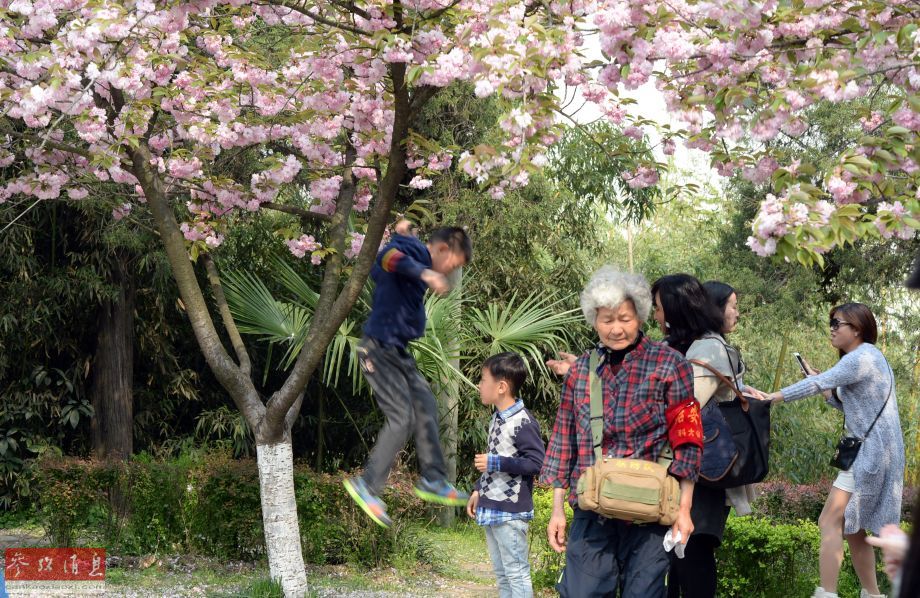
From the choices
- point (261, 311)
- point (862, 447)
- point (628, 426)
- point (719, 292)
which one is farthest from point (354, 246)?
point (628, 426)

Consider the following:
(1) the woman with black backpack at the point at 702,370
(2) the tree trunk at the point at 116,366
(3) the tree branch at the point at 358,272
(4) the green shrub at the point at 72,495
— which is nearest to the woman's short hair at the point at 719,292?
(1) the woman with black backpack at the point at 702,370

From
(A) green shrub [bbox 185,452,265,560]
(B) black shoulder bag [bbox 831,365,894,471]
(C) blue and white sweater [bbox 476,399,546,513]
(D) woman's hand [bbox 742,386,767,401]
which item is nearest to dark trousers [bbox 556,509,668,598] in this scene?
(D) woman's hand [bbox 742,386,767,401]

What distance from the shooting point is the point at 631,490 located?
129 inches

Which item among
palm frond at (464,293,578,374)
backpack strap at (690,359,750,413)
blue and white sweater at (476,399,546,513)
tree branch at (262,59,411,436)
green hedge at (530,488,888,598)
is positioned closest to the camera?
backpack strap at (690,359,750,413)

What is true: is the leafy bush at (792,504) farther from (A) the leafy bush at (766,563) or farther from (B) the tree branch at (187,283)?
(B) the tree branch at (187,283)

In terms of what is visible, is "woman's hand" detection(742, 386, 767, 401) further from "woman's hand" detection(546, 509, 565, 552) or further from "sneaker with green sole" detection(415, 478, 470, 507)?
"sneaker with green sole" detection(415, 478, 470, 507)

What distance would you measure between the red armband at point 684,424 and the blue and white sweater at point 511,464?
1431 mm

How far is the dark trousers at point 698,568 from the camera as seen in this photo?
4125 millimetres

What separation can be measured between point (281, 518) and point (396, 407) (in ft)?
8.77

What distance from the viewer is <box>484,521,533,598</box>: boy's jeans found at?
4.77 m

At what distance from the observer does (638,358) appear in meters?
3.44

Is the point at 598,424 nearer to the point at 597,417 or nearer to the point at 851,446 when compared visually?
the point at 597,417

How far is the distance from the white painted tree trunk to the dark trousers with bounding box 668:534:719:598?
3.12 metres

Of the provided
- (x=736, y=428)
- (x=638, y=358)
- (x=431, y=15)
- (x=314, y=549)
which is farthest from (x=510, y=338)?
(x=638, y=358)
